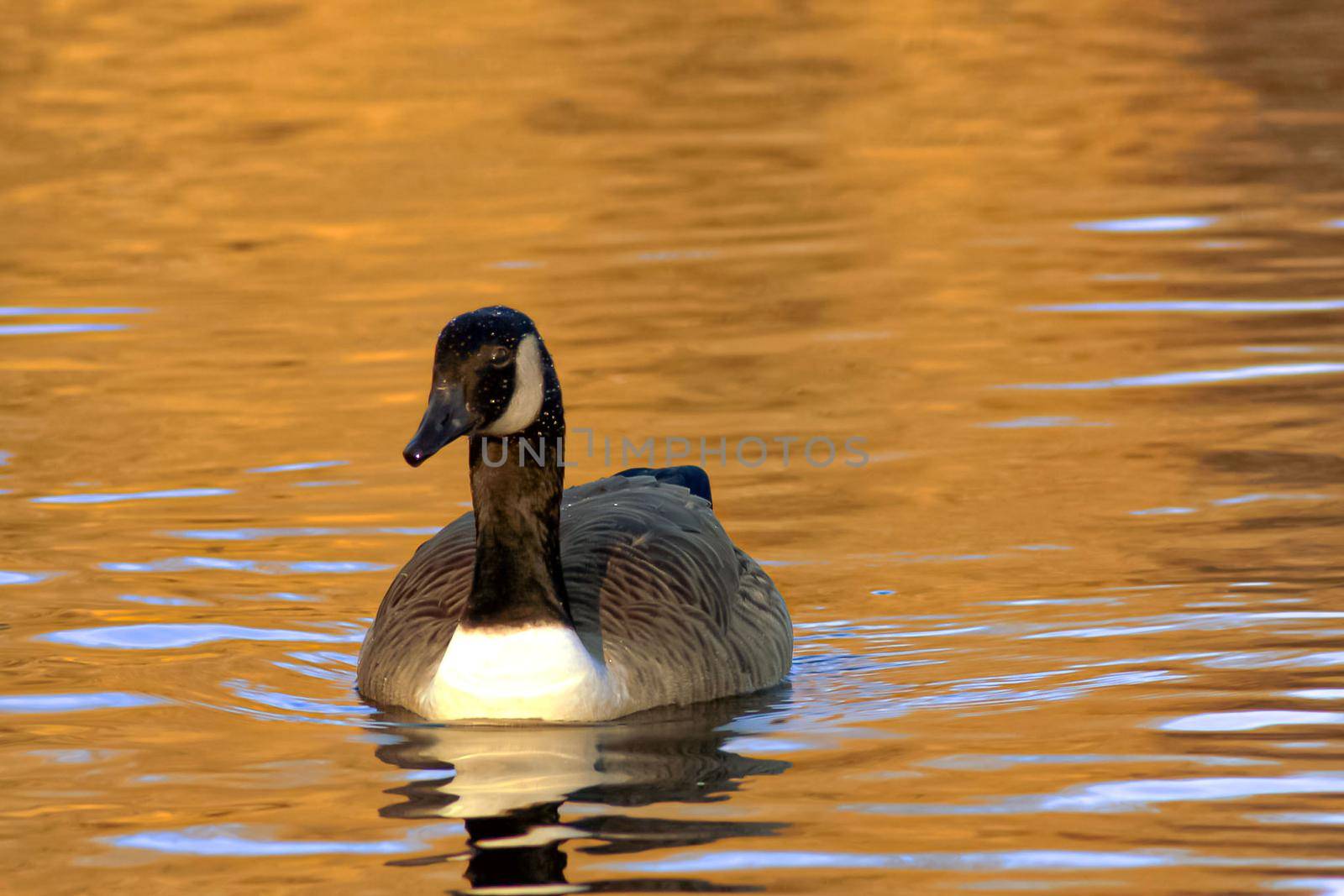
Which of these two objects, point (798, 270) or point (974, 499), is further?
point (798, 270)

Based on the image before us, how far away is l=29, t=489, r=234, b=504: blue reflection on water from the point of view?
1252cm

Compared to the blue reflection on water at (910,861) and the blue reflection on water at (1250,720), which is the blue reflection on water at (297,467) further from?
the blue reflection on water at (910,861)

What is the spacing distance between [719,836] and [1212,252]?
471 inches

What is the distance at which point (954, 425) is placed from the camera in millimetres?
13523

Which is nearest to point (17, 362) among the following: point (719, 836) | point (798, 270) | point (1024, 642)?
point (798, 270)

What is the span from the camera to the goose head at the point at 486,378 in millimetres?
8367

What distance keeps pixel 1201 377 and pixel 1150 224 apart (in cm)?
560

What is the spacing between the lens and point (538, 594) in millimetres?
8703

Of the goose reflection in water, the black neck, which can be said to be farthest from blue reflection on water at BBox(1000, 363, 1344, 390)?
the black neck

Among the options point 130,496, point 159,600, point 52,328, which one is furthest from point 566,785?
point 52,328

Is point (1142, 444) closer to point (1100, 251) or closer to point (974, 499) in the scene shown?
point (974, 499)

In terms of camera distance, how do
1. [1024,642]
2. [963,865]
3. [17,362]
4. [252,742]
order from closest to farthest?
[963,865]
[252,742]
[1024,642]
[17,362]

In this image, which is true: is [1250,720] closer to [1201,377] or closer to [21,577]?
[21,577]

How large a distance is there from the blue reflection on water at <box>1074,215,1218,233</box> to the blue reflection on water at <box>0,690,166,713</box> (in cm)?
1198
